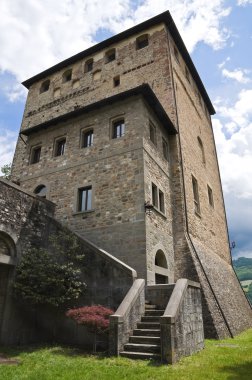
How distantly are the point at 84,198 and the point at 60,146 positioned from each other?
387 centimetres

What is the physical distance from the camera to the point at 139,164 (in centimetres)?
1186

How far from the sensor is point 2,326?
8.47m

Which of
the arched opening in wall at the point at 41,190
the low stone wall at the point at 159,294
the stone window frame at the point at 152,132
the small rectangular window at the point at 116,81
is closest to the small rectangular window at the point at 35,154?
the arched opening in wall at the point at 41,190

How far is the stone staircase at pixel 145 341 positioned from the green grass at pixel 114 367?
0.29 meters

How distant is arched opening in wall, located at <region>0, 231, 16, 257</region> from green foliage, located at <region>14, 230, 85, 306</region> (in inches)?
15.4

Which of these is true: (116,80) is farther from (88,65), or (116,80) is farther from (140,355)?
(140,355)

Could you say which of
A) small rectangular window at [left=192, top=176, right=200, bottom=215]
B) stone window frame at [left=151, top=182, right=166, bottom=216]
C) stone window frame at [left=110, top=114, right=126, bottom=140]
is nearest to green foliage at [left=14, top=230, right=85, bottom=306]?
stone window frame at [left=151, top=182, right=166, bottom=216]

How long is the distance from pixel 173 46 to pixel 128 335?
18.2 m

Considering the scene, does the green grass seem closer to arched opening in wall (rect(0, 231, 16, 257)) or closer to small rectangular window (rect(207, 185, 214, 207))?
arched opening in wall (rect(0, 231, 16, 257))

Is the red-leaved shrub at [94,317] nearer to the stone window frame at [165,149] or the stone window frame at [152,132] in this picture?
the stone window frame at [152,132]

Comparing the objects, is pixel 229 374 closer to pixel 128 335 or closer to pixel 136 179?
pixel 128 335

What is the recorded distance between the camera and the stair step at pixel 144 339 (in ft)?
22.4

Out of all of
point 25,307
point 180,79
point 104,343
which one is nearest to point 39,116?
point 180,79

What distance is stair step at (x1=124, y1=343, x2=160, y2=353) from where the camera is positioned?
654 centimetres
